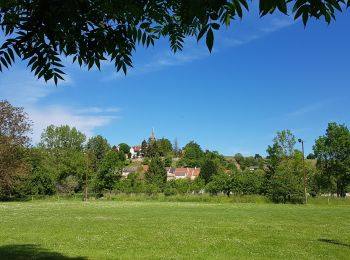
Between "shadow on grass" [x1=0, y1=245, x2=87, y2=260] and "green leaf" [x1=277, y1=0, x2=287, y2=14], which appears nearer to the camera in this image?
"green leaf" [x1=277, y1=0, x2=287, y2=14]

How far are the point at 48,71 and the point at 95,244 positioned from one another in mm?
12409

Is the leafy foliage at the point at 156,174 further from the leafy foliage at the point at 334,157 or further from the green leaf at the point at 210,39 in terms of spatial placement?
the green leaf at the point at 210,39

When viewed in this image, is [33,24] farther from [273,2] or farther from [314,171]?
[314,171]

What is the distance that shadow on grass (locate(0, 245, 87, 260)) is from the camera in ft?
39.8

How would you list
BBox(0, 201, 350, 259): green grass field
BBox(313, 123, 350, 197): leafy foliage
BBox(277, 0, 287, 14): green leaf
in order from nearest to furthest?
BBox(277, 0, 287, 14): green leaf → BBox(0, 201, 350, 259): green grass field → BBox(313, 123, 350, 197): leafy foliage

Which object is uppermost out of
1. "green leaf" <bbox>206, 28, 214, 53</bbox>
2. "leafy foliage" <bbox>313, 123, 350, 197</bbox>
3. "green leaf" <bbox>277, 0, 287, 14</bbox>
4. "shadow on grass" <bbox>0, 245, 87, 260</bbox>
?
"leafy foliage" <bbox>313, 123, 350, 197</bbox>

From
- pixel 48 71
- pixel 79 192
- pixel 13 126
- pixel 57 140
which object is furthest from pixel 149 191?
pixel 48 71

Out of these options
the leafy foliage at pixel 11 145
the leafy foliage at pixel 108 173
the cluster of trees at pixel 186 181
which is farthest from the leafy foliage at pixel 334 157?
the leafy foliage at pixel 11 145

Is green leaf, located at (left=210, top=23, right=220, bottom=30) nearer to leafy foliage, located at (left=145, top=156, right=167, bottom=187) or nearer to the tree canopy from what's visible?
the tree canopy

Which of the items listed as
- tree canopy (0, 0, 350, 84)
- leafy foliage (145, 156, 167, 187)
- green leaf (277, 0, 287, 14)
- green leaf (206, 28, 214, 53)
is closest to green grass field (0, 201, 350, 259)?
tree canopy (0, 0, 350, 84)

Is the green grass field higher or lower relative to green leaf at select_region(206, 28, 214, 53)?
lower

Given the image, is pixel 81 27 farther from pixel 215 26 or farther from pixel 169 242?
pixel 169 242

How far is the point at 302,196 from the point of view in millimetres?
60125

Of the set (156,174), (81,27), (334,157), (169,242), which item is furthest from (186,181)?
(81,27)
